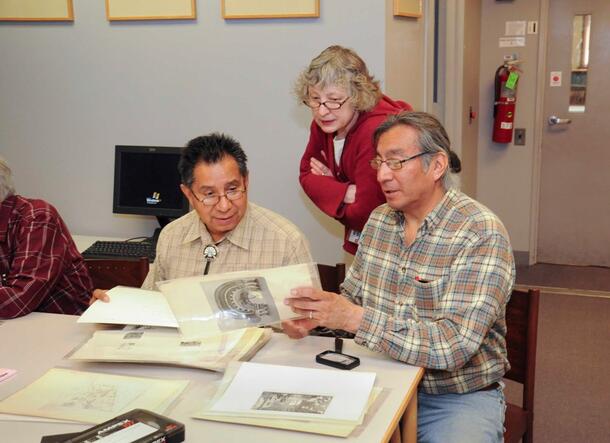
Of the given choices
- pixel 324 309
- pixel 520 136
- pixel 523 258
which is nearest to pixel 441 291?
pixel 324 309

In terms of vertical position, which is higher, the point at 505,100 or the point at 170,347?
the point at 505,100

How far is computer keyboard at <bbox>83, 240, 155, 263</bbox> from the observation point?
10.7ft

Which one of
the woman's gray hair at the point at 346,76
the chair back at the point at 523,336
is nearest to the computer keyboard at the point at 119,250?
the woman's gray hair at the point at 346,76

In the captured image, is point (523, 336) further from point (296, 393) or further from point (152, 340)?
point (152, 340)

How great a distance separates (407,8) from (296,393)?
2.24 m

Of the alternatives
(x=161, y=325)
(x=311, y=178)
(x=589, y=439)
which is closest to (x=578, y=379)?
(x=589, y=439)

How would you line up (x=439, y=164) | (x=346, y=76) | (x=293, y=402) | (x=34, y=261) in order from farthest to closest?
(x=346, y=76) → (x=34, y=261) → (x=439, y=164) → (x=293, y=402)

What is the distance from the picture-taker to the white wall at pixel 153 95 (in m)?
3.24

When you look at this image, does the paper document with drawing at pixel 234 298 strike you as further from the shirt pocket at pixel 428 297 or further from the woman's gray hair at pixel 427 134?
the woman's gray hair at pixel 427 134

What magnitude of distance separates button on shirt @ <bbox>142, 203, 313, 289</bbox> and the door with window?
339 cm

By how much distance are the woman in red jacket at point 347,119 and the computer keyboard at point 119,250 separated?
102 centimetres

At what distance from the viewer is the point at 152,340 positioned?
6.32 feet

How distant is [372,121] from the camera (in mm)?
2490

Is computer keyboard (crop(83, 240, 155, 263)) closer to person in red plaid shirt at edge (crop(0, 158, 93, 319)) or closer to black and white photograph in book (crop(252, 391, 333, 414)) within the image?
person in red plaid shirt at edge (crop(0, 158, 93, 319))
